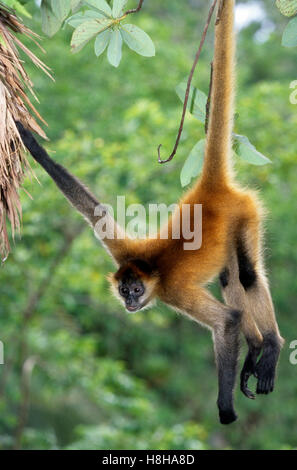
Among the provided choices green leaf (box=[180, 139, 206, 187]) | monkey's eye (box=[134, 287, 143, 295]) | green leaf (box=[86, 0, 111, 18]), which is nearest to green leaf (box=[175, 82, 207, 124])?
green leaf (box=[180, 139, 206, 187])

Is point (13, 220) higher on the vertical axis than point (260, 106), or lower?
lower

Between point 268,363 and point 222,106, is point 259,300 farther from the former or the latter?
point 222,106

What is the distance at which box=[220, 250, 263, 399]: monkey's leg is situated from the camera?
3191mm

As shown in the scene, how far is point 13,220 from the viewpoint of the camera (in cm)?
304

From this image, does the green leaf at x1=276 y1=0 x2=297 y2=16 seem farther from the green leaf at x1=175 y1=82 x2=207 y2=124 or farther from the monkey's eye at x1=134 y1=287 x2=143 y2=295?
the monkey's eye at x1=134 y1=287 x2=143 y2=295

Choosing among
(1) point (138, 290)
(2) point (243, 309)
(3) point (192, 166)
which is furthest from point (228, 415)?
(3) point (192, 166)

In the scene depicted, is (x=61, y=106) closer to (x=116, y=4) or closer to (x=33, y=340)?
(x=33, y=340)

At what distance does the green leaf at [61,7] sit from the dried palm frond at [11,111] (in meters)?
0.45

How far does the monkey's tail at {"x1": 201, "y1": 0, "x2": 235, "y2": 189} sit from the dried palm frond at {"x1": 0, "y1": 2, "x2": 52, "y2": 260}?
753 mm

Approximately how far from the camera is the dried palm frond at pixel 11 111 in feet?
9.23

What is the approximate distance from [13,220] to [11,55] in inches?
29.8

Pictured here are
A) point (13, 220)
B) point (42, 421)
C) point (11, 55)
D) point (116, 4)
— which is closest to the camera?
point (116, 4)

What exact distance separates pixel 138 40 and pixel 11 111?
0.84 meters
